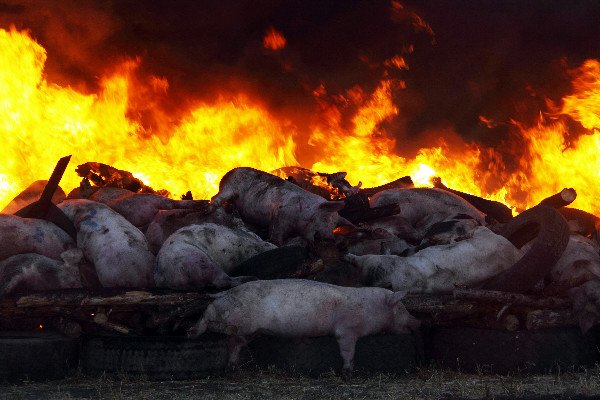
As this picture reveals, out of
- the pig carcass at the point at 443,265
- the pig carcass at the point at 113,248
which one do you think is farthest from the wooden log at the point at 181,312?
the pig carcass at the point at 443,265

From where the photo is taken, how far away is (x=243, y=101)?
64.0 ft

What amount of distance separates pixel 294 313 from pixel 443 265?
260 cm

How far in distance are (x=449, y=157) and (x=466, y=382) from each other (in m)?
13.0

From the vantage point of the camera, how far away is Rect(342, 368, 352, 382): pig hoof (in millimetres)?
7925

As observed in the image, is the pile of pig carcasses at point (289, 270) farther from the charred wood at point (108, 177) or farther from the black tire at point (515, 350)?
the charred wood at point (108, 177)

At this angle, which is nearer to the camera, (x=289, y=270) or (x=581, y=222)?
(x=289, y=270)

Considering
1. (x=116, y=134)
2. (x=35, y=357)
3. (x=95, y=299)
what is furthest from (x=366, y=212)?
(x=116, y=134)

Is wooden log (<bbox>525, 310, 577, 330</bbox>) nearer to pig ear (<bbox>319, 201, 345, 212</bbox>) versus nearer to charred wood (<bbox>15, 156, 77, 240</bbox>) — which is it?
pig ear (<bbox>319, 201, 345, 212</bbox>)

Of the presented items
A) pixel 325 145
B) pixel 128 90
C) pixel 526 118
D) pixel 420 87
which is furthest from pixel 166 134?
pixel 526 118

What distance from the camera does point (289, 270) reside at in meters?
9.21

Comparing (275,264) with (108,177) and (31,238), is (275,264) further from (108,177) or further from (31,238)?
(108,177)

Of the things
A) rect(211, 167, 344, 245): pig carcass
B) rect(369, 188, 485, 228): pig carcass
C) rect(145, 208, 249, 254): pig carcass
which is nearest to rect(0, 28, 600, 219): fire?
rect(369, 188, 485, 228): pig carcass

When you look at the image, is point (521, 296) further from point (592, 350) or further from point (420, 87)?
point (420, 87)

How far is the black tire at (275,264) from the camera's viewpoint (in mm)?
9250
